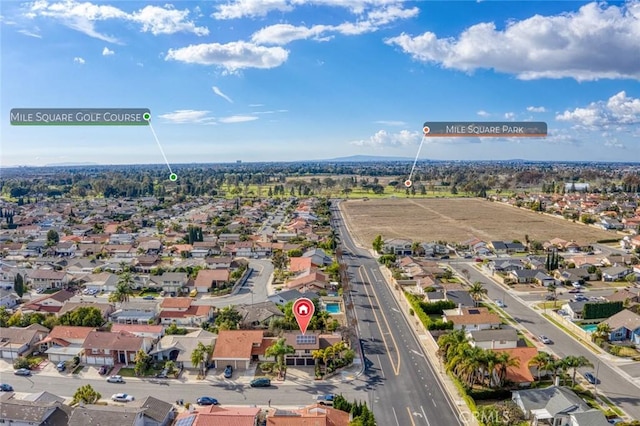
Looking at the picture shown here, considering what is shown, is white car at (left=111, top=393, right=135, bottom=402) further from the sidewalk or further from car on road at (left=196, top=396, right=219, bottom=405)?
the sidewalk

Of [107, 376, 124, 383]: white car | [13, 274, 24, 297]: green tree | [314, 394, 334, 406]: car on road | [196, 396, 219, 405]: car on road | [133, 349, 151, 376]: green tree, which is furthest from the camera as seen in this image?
[13, 274, 24, 297]: green tree

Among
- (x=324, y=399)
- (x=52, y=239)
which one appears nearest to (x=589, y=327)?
(x=324, y=399)

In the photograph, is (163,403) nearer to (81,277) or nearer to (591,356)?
(591,356)

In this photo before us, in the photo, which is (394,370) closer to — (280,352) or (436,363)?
(436,363)

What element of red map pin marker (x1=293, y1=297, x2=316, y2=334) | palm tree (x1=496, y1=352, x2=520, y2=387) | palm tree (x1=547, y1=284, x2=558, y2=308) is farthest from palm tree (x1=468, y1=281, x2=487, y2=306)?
red map pin marker (x1=293, y1=297, x2=316, y2=334)

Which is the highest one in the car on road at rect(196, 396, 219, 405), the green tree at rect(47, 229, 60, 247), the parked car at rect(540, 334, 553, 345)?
the green tree at rect(47, 229, 60, 247)

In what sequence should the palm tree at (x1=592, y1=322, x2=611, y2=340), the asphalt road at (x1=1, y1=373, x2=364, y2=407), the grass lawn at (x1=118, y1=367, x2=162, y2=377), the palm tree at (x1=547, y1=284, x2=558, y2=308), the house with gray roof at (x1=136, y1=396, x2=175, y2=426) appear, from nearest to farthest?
1. the house with gray roof at (x1=136, y1=396, x2=175, y2=426)
2. the asphalt road at (x1=1, y1=373, x2=364, y2=407)
3. the grass lawn at (x1=118, y1=367, x2=162, y2=377)
4. the palm tree at (x1=592, y1=322, x2=611, y2=340)
5. the palm tree at (x1=547, y1=284, x2=558, y2=308)

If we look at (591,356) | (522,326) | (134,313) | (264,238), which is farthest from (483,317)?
(264,238)
